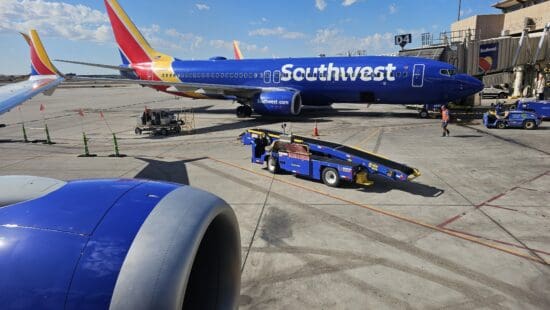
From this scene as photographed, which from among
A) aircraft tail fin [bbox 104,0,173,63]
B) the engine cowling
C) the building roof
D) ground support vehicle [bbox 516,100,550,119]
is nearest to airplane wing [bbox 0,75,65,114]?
the engine cowling

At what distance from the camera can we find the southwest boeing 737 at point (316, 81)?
938 inches

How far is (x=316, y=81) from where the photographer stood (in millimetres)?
26375

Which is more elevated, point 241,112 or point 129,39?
point 129,39

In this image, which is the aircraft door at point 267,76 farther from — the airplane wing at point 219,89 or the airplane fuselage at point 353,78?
the airplane wing at point 219,89

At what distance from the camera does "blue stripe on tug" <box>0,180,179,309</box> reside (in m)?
2.38

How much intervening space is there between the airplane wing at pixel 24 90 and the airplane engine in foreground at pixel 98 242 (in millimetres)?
5422

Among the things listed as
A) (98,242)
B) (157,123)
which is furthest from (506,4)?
(98,242)

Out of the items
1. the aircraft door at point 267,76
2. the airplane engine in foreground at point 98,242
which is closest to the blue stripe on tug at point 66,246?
the airplane engine in foreground at point 98,242

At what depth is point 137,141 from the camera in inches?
814

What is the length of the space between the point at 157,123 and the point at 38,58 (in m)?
11.4

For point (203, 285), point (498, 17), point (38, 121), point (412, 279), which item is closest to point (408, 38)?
point (498, 17)

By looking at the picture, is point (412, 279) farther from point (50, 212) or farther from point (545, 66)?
point (545, 66)

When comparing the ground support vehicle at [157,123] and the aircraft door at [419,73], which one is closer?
the ground support vehicle at [157,123]

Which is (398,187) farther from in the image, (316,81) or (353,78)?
(316,81)
